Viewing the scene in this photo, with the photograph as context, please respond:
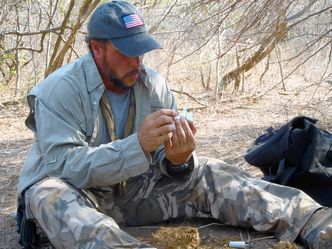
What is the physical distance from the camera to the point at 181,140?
232 centimetres

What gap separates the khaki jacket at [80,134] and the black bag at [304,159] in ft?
1.87

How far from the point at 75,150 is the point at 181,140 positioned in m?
0.37

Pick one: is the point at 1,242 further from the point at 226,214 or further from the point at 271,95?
the point at 271,95

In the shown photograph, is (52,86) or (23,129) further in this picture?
(23,129)

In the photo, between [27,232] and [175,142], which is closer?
[175,142]

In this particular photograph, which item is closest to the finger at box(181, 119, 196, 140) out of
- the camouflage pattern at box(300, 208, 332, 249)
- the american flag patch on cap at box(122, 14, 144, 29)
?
the american flag patch on cap at box(122, 14, 144, 29)

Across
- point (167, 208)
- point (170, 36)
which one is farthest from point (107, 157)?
point (170, 36)

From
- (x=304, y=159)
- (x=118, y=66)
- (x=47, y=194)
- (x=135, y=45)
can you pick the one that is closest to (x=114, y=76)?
(x=118, y=66)

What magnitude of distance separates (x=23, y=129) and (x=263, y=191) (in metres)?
3.26

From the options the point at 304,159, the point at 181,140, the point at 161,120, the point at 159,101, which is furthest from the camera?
the point at 304,159

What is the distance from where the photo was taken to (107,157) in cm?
230

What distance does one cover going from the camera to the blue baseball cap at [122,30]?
7.98ft

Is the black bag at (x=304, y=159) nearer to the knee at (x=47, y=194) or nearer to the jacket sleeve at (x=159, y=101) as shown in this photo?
the jacket sleeve at (x=159, y=101)

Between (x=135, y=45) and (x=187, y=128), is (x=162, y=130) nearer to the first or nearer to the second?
(x=187, y=128)
